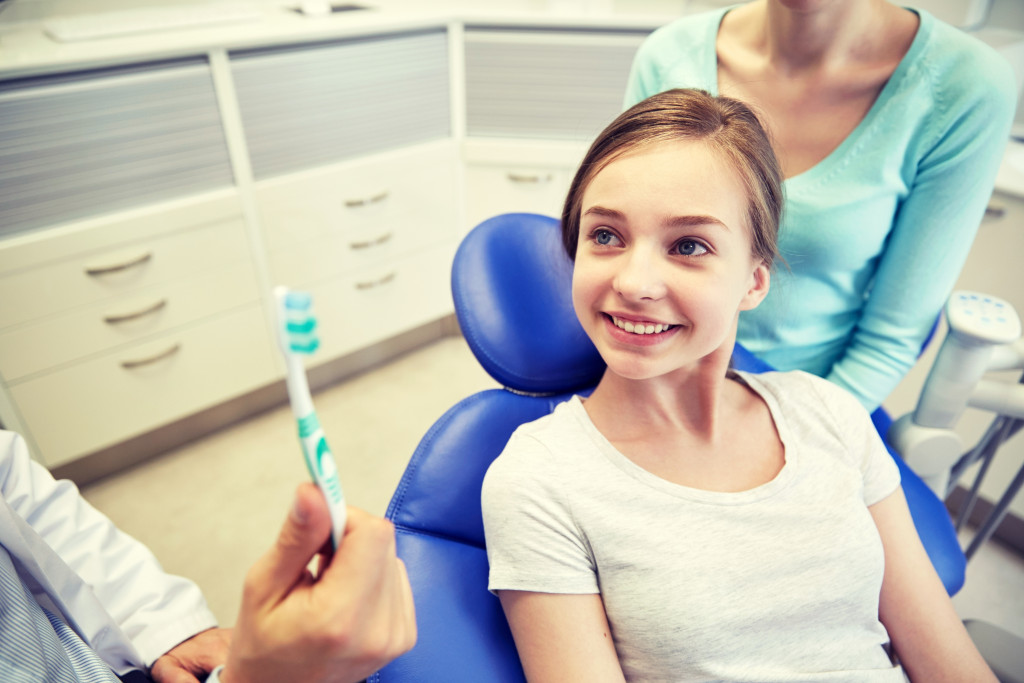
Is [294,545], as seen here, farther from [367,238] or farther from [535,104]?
[535,104]

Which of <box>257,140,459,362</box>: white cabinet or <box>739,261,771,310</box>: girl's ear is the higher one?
<box>739,261,771,310</box>: girl's ear

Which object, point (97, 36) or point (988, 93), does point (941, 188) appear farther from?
point (97, 36)

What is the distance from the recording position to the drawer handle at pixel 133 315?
1762 millimetres

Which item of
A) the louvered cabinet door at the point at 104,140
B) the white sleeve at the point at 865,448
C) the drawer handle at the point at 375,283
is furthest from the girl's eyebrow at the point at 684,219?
the drawer handle at the point at 375,283

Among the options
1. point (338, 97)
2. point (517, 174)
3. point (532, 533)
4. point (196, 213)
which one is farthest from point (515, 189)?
point (532, 533)

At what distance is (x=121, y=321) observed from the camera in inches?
70.2

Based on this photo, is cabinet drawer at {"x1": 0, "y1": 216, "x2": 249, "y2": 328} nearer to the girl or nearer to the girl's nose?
the girl

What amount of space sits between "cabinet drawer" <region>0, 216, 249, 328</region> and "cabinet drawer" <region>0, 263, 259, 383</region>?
0.08 ft

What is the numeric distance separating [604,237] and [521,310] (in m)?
0.21

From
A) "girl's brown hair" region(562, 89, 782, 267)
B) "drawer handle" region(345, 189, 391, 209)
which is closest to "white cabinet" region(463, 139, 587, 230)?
"drawer handle" region(345, 189, 391, 209)

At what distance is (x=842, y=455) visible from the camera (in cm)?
92

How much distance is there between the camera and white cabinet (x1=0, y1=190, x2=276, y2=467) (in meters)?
1.64

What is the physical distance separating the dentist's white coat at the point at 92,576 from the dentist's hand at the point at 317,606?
0.44 m

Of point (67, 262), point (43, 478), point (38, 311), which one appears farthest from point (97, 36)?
point (43, 478)
